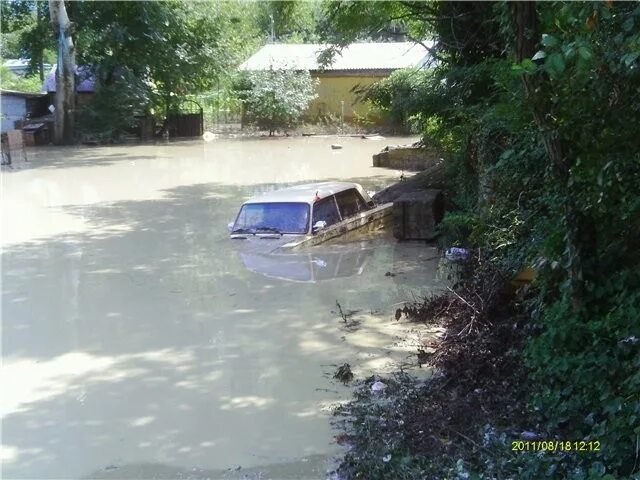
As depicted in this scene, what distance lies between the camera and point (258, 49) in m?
48.7

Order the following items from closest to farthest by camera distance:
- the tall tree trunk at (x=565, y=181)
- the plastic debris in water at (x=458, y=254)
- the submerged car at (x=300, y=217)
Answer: the tall tree trunk at (x=565, y=181) → the plastic debris in water at (x=458, y=254) → the submerged car at (x=300, y=217)

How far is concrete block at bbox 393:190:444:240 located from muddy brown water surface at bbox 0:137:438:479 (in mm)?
251

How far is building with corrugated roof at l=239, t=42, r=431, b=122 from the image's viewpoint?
39.8 meters

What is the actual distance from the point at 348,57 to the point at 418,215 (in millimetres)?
32073

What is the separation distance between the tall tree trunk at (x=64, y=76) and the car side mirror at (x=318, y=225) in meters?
22.5

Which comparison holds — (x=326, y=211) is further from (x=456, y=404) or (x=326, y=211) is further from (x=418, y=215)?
(x=456, y=404)

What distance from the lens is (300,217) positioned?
1153cm

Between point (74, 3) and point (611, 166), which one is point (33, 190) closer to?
point (74, 3)

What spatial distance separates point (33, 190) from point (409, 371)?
15.8m

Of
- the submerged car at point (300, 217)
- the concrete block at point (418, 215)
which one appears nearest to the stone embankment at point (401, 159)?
the concrete block at point (418, 215)

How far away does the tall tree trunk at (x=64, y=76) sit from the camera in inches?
1184

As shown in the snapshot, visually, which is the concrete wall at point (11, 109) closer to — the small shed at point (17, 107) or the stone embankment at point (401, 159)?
the small shed at point (17, 107)

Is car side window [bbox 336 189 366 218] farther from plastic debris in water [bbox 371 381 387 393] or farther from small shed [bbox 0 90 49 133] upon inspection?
small shed [bbox 0 90 49 133]

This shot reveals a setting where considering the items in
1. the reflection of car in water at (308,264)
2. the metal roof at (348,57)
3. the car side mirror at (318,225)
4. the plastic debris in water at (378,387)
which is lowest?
the plastic debris in water at (378,387)
